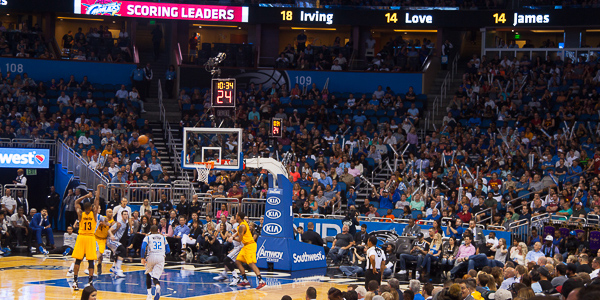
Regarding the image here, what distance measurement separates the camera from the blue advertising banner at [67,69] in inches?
1355

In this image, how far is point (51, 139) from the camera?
29.9 metres

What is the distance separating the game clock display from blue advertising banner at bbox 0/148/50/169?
37.2ft

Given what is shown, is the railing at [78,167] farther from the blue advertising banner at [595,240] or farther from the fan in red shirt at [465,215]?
the blue advertising banner at [595,240]

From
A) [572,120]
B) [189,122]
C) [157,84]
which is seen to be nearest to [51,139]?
[189,122]

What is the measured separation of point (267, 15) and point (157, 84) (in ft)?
19.7

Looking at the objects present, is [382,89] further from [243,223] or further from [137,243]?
[243,223]

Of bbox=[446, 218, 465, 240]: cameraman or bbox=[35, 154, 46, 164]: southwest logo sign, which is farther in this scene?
bbox=[35, 154, 46, 164]: southwest logo sign

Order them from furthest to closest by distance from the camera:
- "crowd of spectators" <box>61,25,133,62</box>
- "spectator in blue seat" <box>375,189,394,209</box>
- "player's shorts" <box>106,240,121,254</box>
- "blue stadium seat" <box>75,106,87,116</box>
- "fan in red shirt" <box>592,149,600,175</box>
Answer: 1. "crowd of spectators" <box>61,25,133,62</box>
2. "blue stadium seat" <box>75,106,87,116</box>
3. "spectator in blue seat" <box>375,189,394,209</box>
4. "fan in red shirt" <box>592,149,600,175</box>
5. "player's shorts" <box>106,240,121,254</box>

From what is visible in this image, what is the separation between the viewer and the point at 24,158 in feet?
93.9

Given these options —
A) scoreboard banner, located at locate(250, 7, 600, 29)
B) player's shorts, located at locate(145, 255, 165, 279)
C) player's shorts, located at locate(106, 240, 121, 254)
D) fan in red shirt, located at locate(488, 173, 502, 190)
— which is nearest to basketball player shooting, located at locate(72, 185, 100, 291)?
player's shorts, located at locate(145, 255, 165, 279)

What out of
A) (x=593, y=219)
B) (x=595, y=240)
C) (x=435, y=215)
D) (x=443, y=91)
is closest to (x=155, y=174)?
(x=435, y=215)

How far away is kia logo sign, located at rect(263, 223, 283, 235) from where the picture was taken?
2059 centimetres

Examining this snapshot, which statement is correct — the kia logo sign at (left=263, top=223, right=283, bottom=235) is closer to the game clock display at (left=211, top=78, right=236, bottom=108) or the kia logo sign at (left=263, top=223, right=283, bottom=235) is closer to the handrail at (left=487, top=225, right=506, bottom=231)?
the game clock display at (left=211, top=78, right=236, bottom=108)

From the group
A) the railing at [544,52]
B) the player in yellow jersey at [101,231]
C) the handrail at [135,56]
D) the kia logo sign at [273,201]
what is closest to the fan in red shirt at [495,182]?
the kia logo sign at [273,201]
